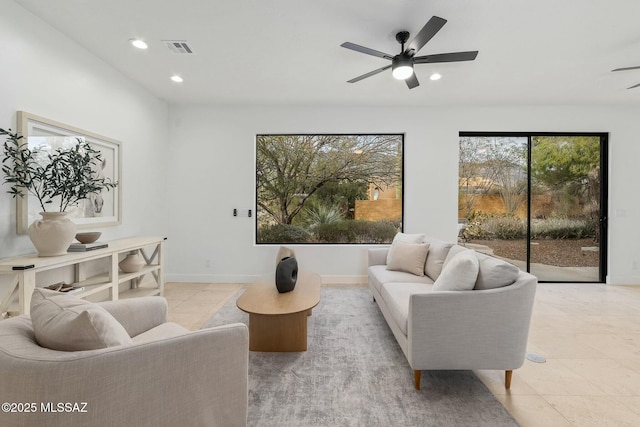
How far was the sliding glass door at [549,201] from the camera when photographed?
4.34m

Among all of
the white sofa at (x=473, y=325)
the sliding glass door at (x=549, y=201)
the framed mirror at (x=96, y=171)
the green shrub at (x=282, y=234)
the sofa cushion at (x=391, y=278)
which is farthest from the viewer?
the green shrub at (x=282, y=234)

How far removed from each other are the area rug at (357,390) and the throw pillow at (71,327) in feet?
3.13

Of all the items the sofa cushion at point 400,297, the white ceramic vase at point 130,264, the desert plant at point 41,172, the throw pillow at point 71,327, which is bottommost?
the sofa cushion at point 400,297

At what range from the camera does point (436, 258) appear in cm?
286

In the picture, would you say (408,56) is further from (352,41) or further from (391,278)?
(391,278)

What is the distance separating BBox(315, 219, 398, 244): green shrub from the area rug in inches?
78.2

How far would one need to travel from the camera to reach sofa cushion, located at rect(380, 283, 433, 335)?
1956mm

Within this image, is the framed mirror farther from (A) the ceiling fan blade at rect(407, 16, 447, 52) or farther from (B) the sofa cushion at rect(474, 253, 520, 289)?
(B) the sofa cushion at rect(474, 253, 520, 289)

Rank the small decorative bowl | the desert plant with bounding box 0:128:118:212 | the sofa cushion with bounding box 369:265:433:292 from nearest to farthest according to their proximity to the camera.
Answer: the desert plant with bounding box 0:128:118:212, the small decorative bowl, the sofa cushion with bounding box 369:265:433:292

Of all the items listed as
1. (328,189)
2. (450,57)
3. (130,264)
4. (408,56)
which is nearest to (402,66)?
(408,56)

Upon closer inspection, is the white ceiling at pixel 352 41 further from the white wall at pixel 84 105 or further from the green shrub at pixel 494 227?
the green shrub at pixel 494 227

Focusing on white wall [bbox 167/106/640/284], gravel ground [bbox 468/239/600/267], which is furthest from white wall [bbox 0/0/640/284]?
gravel ground [bbox 468/239/600/267]

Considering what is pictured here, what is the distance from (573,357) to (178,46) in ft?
14.5

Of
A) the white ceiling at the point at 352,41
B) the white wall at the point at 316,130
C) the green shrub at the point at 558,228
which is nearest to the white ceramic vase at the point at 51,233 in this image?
the white ceiling at the point at 352,41
